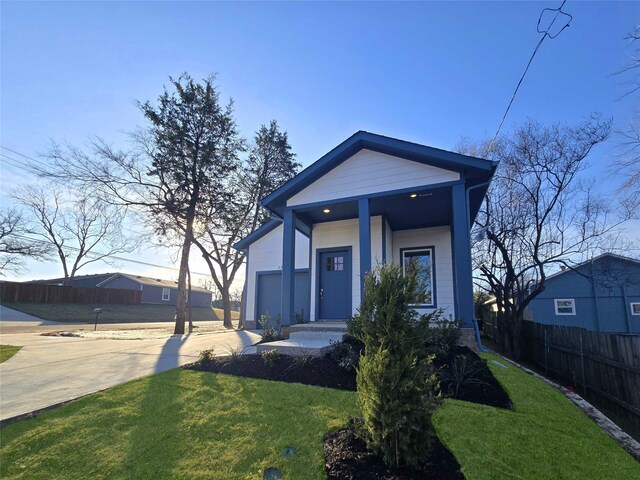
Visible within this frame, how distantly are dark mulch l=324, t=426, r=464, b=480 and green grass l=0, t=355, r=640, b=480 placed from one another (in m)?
0.09

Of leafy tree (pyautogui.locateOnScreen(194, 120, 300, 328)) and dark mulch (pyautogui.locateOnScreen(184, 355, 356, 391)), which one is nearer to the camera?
dark mulch (pyautogui.locateOnScreen(184, 355, 356, 391))

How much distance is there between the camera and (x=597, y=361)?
6.56 m

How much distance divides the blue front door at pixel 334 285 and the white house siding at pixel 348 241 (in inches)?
7.8

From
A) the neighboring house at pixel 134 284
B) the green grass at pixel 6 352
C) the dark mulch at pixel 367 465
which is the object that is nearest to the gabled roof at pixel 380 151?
the dark mulch at pixel 367 465

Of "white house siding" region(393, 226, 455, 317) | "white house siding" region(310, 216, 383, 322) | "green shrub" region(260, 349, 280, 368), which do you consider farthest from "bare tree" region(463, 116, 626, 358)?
"green shrub" region(260, 349, 280, 368)

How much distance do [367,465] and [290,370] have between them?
2.67 m

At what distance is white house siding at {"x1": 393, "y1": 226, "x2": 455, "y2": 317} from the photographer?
936 cm

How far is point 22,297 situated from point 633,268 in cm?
4170

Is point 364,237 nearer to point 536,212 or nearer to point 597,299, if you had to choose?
point 536,212

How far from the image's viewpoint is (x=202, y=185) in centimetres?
1531

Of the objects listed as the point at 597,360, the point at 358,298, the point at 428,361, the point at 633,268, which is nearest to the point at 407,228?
the point at 358,298

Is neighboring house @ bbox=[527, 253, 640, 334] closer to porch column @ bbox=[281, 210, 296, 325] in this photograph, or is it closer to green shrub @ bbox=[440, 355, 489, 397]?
green shrub @ bbox=[440, 355, 489, 397]

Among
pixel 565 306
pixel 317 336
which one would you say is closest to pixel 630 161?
pixel 317 336

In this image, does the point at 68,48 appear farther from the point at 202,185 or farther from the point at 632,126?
the point at 632,126
